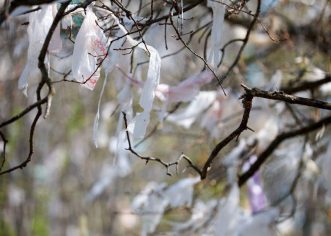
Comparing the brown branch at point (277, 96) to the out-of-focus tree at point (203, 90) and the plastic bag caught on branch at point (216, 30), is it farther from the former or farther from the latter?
the plastic bag caught on branch at point (216, 30)

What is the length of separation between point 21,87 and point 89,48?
214mm

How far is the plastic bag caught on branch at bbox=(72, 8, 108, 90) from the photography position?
81.9 inches

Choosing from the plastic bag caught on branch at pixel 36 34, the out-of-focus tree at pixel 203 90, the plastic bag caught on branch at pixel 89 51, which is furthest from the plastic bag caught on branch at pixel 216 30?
the plastic bag caught on branch at pixel 36 34

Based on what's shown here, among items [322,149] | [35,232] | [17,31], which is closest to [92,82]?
[17,31]

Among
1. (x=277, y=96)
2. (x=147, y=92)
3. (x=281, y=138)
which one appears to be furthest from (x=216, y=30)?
(x=281, y=138)

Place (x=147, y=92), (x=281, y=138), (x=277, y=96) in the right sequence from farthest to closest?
(x=281, y=138) < (x=147, y=92) < (x=277, y=96)

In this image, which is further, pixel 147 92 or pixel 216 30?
pixel 216 30

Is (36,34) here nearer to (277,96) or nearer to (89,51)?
(89,51)

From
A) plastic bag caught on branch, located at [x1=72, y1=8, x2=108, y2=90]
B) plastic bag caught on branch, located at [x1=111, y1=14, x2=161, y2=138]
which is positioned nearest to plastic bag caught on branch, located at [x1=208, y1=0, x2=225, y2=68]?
plastic bag caught on branch, located at [x1=111, y1=14, x2=161, y2=138]

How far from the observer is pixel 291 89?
3342 mm

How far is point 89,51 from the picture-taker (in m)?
2.12

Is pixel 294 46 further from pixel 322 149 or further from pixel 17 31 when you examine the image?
pixel 17 31

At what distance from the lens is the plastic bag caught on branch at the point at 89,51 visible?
2080mm

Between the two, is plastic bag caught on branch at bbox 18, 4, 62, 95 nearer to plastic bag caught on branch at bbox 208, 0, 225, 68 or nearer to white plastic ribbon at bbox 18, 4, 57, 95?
white plastic ribbon at bbox 18, 4, 57, 95
